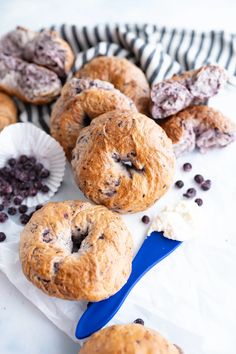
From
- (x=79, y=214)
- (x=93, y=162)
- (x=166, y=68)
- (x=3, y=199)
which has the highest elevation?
(x=166, y=68)

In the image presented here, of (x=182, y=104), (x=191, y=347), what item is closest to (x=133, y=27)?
(x=182, y=104)

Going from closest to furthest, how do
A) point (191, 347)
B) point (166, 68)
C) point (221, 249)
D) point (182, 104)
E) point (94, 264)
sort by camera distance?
point (94, 264), point (191, 347), point (221, 249), point (182, 104), point (166, 68)

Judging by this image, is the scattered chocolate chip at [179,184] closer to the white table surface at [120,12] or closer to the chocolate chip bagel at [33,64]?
the chocolate chip bagel at [33,64]

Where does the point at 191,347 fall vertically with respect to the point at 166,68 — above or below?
below

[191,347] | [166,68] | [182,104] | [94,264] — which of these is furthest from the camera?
[166,68]

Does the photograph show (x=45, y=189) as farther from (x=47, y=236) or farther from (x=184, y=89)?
(x=184, y=89)

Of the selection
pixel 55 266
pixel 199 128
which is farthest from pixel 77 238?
pixel 199 128

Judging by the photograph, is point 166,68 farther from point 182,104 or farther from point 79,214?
point 79,214

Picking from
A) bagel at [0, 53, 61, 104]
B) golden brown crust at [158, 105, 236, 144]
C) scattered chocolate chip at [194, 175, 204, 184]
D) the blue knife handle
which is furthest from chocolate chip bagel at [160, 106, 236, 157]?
bagel at [0, 53, 61, 104]
